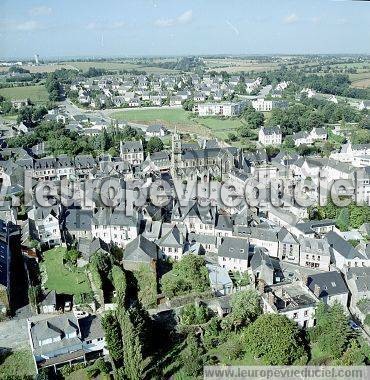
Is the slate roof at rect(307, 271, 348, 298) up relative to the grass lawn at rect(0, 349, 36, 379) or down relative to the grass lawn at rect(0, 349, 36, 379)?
up

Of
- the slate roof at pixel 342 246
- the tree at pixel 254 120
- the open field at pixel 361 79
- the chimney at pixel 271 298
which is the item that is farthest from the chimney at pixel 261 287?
the open field at pixel 361 79

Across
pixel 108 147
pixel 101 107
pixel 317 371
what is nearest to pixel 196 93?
pixel 101 107

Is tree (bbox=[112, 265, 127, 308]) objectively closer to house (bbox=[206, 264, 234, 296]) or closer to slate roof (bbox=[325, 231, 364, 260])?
house (bbox=[206, 264, 234, 296])

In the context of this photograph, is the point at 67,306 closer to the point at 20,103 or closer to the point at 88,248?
the point at 88,248

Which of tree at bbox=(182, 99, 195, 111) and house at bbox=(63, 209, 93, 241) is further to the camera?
tree at bbox=(182, 99, 195, 111)

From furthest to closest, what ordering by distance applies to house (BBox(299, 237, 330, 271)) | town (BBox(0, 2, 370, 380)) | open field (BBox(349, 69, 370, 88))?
open field (BBox(349, 69, 370, 88))
house (BBox(299, 237, 330, 271))
town (BBox(0, 2, 370, 380))

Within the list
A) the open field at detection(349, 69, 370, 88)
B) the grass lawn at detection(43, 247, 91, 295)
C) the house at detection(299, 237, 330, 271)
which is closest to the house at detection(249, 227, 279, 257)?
the house at detection(299, 237, 330, 271)

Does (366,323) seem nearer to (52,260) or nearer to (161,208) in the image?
(161,208)
